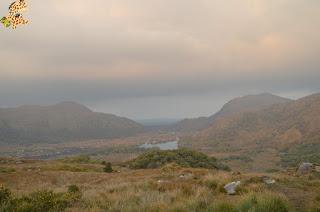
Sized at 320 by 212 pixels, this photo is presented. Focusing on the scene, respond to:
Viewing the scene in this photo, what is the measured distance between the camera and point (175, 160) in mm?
64438

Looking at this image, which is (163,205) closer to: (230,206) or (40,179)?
(230,206)

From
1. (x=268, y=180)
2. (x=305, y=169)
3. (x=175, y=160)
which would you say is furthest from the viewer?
(x=175, y=160)

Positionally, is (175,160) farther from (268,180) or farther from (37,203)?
(37,203)

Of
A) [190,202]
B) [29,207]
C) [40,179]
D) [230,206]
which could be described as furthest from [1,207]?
[40,179]

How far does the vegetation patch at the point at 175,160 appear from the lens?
6122 centimetres

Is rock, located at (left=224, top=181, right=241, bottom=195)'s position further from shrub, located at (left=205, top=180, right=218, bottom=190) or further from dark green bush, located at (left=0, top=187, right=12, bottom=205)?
dark green bush, located at (left=0, top=187, right=12, bottom=205)

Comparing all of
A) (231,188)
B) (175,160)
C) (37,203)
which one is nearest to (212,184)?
(231,188)

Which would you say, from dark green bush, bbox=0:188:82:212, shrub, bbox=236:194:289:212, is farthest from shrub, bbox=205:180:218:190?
dark green bush, bbox=0:188:82:212

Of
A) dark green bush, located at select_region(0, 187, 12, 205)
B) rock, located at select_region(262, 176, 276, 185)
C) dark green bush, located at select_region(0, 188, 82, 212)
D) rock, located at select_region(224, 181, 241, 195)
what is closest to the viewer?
dark green bush, located at select_region(0, 188, 82, 212)

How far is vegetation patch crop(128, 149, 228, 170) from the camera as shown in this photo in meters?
61.2

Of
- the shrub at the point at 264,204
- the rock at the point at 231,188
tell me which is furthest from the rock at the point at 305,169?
Result: the shrub at the point at 264,204

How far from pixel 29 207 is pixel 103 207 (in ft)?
7.98

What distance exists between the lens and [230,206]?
12055 mm

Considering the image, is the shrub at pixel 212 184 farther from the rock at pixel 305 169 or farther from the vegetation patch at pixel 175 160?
the vegetation patch at pixel 175 160
